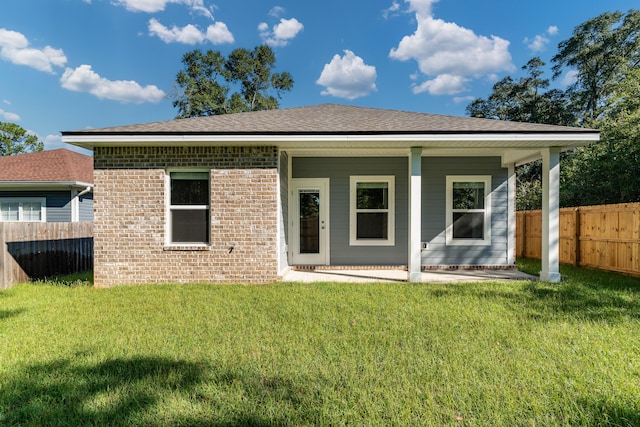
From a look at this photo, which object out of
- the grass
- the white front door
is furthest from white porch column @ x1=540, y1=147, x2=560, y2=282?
the white front door

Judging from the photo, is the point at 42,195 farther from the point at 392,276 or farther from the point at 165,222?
the point at 392,276

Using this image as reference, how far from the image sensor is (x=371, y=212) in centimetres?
876

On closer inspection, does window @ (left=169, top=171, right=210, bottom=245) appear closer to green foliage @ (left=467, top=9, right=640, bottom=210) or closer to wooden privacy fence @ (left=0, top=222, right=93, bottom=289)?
wooden privacy fence @ (left=0, top=222, right=93, bottom=289)

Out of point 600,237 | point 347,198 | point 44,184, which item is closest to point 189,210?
point 347,198

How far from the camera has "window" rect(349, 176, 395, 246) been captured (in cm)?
872

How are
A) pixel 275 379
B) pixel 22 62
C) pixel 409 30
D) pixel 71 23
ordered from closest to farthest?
1. pixel 275 379
2. pixel 71 23
3. pixel 409 30
4. pixel 22 62

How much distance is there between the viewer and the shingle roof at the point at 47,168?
→ 12.6m

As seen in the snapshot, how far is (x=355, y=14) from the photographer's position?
1886 centimetres

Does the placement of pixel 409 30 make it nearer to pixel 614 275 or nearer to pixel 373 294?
pixel 614 275

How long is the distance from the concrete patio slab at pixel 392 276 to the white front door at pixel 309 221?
492 millimetres

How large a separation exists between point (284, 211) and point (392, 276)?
2.99 metres

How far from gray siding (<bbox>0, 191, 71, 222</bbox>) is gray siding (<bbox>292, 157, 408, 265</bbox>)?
1004 centimetres

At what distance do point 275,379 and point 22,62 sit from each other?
115ft

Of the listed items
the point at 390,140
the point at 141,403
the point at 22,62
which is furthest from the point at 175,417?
the point at 22,62
